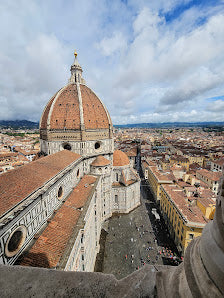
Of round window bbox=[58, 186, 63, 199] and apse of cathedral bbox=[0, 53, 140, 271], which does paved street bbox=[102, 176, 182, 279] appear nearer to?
apse of cathedral bbox=[0, 53, 140, 271]

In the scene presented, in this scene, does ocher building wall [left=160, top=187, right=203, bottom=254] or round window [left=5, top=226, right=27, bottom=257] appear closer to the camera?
round window [left=5, top=226, right=27, bottom=257]

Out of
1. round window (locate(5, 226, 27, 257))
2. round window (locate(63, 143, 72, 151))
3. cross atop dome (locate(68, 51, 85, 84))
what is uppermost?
cross atop dome (locate(68, 51, 85, 84))

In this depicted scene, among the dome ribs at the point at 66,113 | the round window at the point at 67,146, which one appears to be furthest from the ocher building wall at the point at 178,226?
the dome ribs at the point at 66,113

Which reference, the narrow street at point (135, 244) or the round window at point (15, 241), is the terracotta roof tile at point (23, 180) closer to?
the round window at point (15, 241)

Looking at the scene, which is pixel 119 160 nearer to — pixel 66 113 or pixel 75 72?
pixel 66 113

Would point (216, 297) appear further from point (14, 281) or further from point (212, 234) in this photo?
point (14, 281)

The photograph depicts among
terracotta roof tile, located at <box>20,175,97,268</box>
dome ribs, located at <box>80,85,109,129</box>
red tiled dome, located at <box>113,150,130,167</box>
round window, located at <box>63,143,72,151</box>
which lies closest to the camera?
terracotta roof tile, located at <box>20,175,97,268</box>

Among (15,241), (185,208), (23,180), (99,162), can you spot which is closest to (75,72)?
(99,162)

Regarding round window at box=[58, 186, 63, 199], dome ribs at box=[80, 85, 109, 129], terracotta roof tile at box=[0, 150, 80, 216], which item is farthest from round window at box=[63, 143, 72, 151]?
round window at box=[58, 186, 63, 199]
